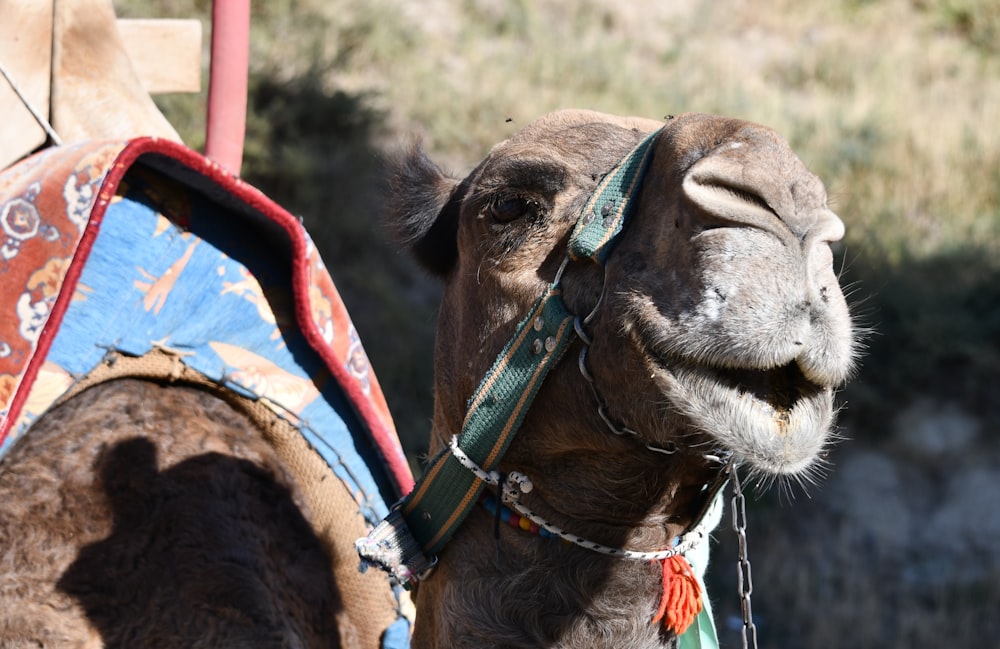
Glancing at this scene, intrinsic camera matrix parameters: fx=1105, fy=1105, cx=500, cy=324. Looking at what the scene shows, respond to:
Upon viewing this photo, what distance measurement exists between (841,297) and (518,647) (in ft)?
2.82

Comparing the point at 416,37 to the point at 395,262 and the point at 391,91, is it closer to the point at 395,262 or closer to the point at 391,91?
the point at 391,91

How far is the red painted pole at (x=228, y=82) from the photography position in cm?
337

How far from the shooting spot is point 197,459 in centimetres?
254

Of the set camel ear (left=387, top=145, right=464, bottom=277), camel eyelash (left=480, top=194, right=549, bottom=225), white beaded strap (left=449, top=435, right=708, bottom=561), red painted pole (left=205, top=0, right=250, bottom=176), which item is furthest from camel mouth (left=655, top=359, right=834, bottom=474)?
red painted pole (left=205, top=0, right=250, bottom=176)

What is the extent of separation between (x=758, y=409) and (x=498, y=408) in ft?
1.76

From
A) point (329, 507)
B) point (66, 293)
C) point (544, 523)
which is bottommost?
point (329, 507)

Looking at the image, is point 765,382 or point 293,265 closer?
point 765,382

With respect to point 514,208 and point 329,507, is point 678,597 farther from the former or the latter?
point 329,507

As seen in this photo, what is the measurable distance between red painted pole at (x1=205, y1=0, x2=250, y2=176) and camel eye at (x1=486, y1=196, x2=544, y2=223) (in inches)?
57.5

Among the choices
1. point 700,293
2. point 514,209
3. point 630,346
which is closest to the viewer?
point 700,293

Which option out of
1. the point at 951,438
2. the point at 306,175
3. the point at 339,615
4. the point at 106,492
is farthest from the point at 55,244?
the point at 951,438

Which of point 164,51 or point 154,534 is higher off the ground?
point 164,51

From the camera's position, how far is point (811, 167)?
8312mm

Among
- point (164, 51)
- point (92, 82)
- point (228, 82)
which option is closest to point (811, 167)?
point (164, 51)
